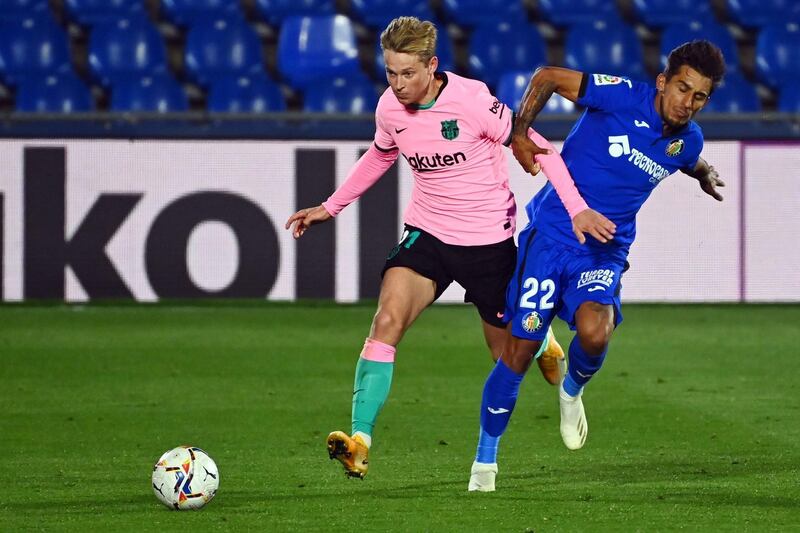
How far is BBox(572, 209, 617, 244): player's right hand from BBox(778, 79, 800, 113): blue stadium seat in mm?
9443

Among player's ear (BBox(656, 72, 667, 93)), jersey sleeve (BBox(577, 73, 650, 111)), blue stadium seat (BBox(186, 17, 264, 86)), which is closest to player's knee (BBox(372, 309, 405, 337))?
jersey sleeve (BBox(577, 73, 650, 111))

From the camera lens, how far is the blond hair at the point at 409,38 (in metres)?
5.20

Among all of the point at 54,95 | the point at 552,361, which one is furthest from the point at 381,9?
the point at 552,361

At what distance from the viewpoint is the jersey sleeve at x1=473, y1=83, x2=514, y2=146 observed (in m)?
5.54

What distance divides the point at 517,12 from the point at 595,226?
1003 centimetres

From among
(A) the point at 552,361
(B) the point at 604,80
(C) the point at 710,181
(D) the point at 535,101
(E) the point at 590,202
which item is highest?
(B) the point at 604,80

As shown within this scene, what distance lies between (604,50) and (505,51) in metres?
0.98

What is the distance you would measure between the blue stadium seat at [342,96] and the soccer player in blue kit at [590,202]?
8390 mm

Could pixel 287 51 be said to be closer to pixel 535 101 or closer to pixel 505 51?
pixel 505 51

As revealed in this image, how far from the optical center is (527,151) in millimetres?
5402

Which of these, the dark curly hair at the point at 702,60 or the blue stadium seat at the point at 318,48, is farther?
the blue stadium seat at the point at 318,48

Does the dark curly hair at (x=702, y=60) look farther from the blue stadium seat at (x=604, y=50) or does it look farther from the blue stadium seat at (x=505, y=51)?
the blue stadium seat at (x=505, y=51)

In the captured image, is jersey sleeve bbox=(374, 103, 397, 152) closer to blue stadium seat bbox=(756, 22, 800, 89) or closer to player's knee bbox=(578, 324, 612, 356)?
player's knee bbox=(578, 324, 612, 356)

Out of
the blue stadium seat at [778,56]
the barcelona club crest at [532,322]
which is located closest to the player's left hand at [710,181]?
the barcelona club crest at [532,322]
